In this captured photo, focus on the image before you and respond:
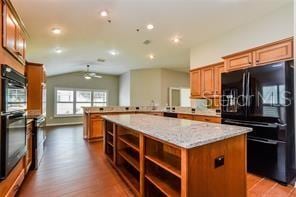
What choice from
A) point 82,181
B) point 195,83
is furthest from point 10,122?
point 195,83

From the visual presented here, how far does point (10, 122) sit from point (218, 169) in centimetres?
207

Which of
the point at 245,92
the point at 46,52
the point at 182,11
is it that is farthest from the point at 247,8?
the point at 46,52

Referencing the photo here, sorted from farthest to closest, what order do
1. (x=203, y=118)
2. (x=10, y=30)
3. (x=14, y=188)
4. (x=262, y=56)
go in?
(x=203, y=118)
(x=262, y=56)
(x=14, y=188)
(x=10, y=30)

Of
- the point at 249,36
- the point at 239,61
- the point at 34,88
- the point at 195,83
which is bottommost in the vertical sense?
the point at 34,88

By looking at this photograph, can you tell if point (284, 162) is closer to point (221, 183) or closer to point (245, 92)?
point (245, 92)

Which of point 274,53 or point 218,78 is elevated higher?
point 274,53

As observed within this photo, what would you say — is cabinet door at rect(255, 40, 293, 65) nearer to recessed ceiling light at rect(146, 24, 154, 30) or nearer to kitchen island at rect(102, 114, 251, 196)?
kitchen island at rect(102, 114, 251, 196)

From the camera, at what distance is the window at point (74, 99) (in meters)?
9.20

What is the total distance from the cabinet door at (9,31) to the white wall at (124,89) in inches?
263

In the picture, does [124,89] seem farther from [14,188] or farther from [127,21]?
[14,188]

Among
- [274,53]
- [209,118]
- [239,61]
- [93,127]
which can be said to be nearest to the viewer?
[274,53]

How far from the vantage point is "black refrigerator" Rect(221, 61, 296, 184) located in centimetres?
248

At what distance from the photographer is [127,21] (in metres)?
3.60

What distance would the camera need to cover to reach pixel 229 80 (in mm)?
3234
